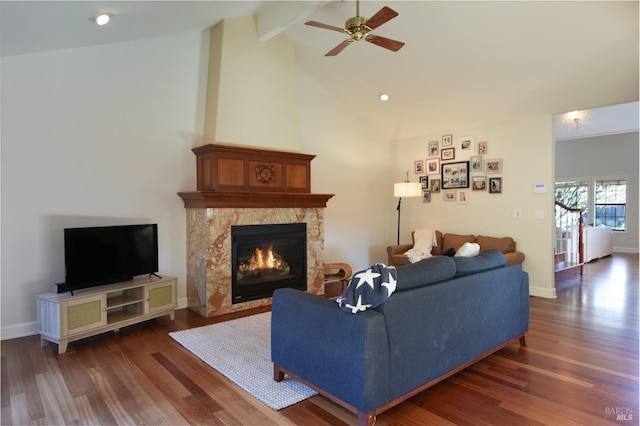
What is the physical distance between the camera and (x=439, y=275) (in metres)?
2.70

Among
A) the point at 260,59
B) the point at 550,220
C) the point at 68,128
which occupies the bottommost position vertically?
the point at 550,220

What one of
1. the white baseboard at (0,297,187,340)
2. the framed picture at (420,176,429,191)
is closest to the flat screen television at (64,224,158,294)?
the white baseboard at (0,297,187,340)

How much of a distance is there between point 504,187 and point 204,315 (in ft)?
15.4

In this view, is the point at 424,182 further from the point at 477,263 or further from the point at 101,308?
the point at 101,308

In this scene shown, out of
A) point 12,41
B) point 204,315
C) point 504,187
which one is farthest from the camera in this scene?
point 504,187

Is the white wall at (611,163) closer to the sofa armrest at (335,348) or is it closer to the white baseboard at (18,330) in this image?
the sofa armrest at (335,348)

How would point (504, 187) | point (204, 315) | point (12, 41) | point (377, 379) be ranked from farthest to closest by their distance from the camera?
1. point (504, 187)
2. point (204, 315)
3. point (12, 41)
4. point (377, 379)

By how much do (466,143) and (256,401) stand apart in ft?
17.4

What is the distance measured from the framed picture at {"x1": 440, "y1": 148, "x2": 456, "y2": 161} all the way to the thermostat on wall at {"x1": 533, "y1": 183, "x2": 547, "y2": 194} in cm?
138

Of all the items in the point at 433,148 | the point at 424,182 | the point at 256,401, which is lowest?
the point at 256,401

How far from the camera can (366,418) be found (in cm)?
217

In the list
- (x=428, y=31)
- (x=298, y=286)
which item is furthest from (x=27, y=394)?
(x=428, y=31)

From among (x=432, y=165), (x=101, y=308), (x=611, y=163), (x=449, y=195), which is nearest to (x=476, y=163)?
(x=449, y=195)

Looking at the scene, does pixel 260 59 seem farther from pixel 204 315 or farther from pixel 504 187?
pixel 504 187
